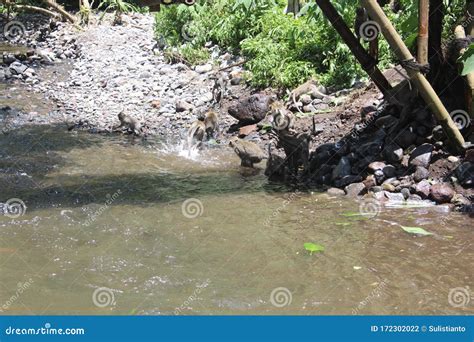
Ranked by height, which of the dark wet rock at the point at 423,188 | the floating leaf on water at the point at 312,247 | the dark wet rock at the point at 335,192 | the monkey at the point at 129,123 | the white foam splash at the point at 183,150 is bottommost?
the monkey at the point at 129,123

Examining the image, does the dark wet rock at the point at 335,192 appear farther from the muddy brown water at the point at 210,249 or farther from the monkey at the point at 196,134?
the monkey at the point at 196,134

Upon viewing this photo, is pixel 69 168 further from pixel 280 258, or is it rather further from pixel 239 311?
pixel 239 311

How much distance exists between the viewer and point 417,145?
980 centimetres

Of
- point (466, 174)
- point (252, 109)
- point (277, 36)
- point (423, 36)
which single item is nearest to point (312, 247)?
point (466, 174)

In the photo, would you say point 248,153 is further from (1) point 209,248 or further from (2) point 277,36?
(2) point 277,36

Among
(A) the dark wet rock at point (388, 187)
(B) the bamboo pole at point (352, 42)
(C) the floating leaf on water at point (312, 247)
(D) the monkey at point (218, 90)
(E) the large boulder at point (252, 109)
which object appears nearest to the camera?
(C) the floating leaf on water at point (312, 247)

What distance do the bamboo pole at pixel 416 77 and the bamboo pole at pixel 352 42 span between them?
781 millimetres

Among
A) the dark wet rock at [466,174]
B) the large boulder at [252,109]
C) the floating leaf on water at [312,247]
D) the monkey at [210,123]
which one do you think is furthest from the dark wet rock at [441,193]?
the monkey at [210,123]

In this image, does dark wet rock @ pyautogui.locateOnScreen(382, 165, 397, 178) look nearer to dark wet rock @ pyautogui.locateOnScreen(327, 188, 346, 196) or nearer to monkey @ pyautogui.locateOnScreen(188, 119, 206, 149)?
dark wet rock @ pyautogui.locateOnScreen(327, 188, 346, 196)

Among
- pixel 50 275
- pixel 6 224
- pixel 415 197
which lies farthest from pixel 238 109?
pixel 50 275

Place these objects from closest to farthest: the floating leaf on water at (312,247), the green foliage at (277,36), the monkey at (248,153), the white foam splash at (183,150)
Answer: the floating leaf on water at (312,247)
the monkey at (248,153)
the white foam splash at (183,150)
the green foliage at (277,36)

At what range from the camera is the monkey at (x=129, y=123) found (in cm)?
1333

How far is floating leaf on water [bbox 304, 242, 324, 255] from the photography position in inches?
299

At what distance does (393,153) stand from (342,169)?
2.59ft
